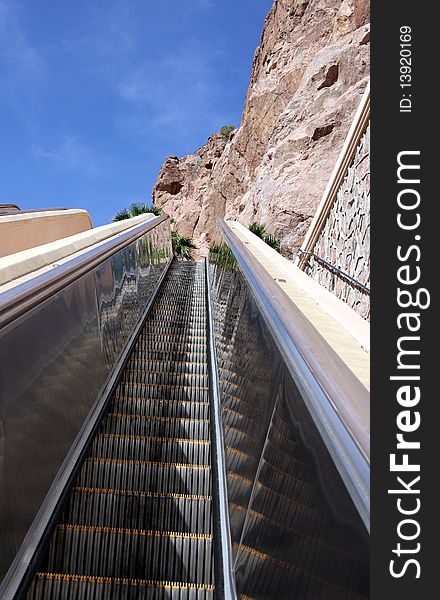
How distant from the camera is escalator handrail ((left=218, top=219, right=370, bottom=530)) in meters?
0.93

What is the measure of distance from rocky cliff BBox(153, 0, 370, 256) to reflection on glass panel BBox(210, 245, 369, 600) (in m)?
7.09

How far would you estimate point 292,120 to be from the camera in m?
21.4

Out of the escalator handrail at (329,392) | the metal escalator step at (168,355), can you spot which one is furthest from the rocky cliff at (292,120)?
the escalator handrail at (329,392)

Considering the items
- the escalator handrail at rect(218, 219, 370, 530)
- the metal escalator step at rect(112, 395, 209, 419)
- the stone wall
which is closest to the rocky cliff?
the stone wall

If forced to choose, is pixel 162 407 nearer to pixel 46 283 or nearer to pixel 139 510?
pixel 139 510

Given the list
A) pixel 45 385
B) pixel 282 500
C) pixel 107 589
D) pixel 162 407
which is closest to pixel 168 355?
pixel 162 407

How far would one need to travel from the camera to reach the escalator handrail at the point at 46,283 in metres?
2.00

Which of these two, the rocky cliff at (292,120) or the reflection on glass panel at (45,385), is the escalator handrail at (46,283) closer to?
the reflection on glass panel at (45,385)

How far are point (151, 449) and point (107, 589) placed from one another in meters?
1.06

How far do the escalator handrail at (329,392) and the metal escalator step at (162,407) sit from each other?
1.96 m

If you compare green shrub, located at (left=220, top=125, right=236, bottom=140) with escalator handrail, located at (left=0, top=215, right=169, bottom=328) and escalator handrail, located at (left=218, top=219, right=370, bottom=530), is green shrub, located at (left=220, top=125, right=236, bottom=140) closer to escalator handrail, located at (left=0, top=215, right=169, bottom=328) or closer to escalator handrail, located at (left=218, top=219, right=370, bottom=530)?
escalator handrail, located at (left=0, top=215, right=169, bottom=328)

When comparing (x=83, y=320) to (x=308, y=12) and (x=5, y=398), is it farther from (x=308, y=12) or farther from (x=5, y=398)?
(x=308, y=12)

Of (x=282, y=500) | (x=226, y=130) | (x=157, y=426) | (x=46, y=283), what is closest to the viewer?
(x=282, y=500)

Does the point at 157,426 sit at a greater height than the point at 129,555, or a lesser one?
greater
